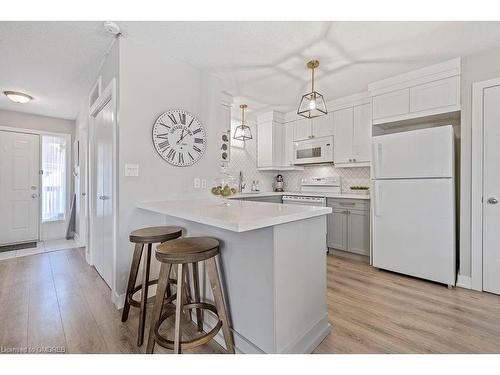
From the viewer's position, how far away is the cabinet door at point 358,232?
315 centimetres

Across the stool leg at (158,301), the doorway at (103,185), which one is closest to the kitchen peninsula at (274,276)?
the stool leg at (158,301)

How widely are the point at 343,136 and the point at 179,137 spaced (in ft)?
8.20

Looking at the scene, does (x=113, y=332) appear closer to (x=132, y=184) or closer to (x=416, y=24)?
(x=132, y=184)

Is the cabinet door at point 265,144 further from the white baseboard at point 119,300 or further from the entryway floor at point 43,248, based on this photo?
the entryway floor at point 43,248

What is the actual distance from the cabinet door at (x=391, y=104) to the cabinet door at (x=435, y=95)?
0.06 metres

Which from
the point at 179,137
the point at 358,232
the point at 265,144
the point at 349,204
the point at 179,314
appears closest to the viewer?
the point at 179,314

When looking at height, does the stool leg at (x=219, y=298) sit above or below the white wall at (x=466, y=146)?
below

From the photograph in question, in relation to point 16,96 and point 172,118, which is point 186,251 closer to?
point 172,118

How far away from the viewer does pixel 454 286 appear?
7.98 feet

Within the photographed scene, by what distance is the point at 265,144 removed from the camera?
14.6 ft

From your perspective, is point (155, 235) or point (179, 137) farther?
point (179, 137)

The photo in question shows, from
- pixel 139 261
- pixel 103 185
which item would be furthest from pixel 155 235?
pixel 103 185

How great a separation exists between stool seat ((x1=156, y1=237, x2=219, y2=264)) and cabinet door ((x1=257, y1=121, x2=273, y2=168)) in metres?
3.10

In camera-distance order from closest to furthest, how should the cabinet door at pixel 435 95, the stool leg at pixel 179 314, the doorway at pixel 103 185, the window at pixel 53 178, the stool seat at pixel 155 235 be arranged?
the stool leg at pixel 179 314 → the stool seat at pixel 155 235 → the doorway at pixel 103 185 → the cabinet door at pixel 435 95 → the window at pixel 53 178
